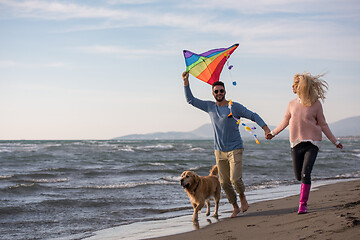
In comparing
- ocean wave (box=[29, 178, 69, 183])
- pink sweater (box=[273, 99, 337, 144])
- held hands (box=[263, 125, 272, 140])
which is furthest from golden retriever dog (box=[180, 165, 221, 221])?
ocean wave (box=[29, 178, 69, 183])

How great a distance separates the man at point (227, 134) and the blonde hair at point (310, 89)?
0.82 meters

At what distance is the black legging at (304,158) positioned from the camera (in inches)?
194

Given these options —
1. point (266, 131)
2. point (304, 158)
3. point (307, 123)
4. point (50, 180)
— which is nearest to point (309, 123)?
point (307, 123)

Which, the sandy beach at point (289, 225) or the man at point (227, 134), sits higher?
the man at point (227, 134)

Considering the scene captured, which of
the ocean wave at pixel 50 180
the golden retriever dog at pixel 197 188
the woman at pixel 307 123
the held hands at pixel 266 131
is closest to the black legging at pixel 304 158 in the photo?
the woman at pixel 307 123

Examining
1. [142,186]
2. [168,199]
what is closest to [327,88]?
[168,199]

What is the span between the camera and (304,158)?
5.01 metres

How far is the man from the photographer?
18.9 ft

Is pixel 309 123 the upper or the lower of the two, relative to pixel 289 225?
upper

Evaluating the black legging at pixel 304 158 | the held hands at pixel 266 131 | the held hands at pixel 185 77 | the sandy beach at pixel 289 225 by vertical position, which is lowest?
the sandy beach at pixel 289 225

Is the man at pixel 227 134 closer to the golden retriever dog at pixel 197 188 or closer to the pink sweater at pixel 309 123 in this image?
Result: the golden retriever dog at pixel 197 188

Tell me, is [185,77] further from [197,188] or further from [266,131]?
[197,188]

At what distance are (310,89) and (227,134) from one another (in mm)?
1421

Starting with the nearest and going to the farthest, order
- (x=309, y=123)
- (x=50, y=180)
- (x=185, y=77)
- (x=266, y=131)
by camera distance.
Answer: (x=309, y=123), (x=266, y=131), (x=185, y=77), (x=50, y=180)
